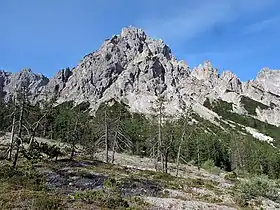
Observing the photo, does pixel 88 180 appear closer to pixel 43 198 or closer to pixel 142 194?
pixel 142 194

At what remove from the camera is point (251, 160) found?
12194 centimetres

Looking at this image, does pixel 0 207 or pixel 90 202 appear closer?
pixel 0 207

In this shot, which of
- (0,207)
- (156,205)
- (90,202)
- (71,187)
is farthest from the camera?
(71,187)

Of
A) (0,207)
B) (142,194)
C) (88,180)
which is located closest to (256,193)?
(142,194)

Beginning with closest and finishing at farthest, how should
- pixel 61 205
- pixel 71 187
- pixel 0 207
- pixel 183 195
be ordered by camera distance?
1. pixel 0 207
2. pixel 61 205
3. pixel 71 187
4. pixel 183 195

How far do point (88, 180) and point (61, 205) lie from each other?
50.9 ft

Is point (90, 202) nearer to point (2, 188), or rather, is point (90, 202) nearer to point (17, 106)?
point (2, 188)

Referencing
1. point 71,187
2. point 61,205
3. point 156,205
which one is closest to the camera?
point 61,205

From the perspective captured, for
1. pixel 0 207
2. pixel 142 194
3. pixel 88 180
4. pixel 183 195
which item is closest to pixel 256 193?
pixel 183 195

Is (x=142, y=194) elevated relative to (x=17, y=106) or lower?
lower

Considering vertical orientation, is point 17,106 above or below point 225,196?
above

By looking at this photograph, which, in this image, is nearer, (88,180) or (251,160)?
(88,180)

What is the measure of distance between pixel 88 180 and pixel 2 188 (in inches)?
507

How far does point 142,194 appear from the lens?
30234 millimetres
